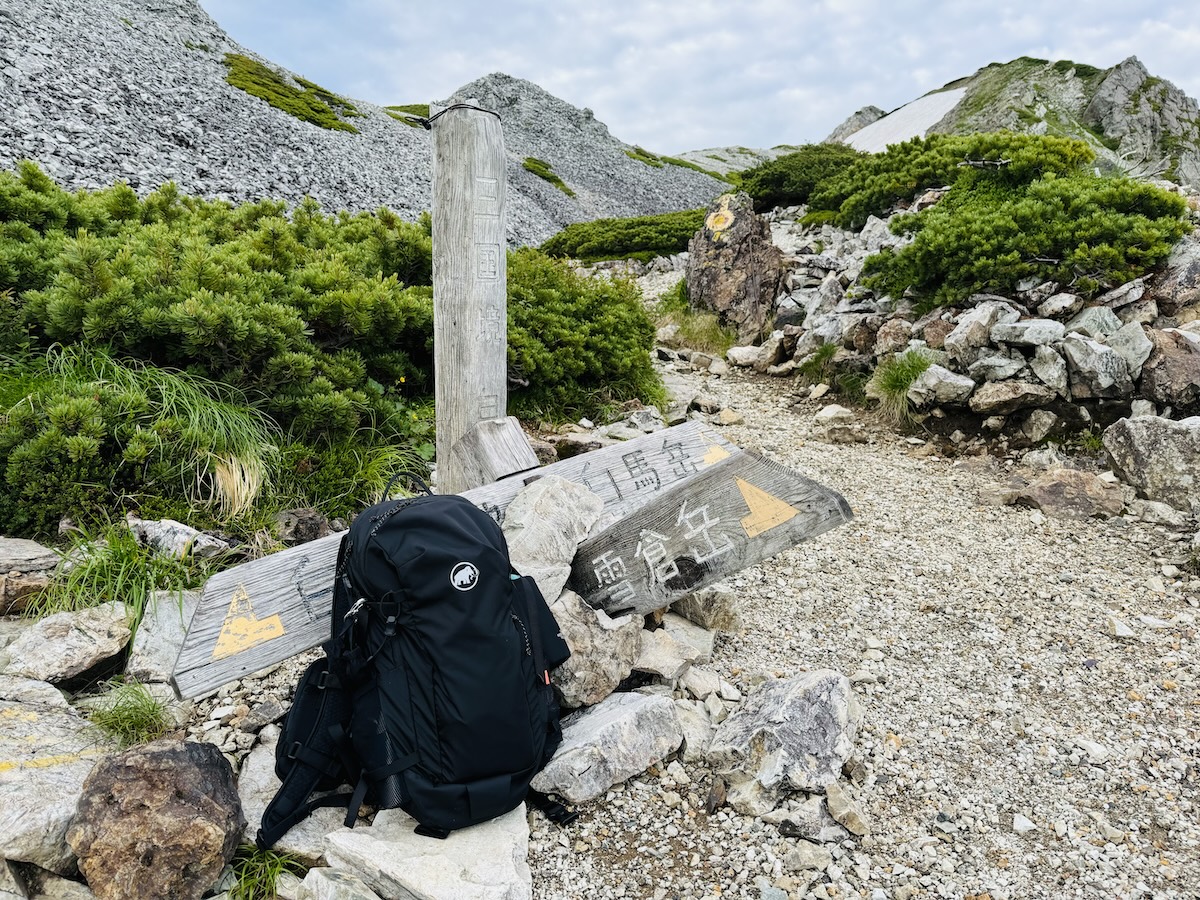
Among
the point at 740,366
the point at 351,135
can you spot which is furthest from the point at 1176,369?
the point at 351,135

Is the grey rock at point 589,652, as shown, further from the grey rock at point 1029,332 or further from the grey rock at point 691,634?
the grey rock at point 1029,332

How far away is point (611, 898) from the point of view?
228 centimetres

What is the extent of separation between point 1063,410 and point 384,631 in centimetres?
617

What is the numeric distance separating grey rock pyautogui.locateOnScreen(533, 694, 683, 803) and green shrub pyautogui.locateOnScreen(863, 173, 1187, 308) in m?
6.25

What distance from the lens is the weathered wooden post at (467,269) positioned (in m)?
3.46

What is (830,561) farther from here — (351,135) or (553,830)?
(351,135)

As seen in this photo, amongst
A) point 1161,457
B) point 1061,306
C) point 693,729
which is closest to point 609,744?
point 693,729

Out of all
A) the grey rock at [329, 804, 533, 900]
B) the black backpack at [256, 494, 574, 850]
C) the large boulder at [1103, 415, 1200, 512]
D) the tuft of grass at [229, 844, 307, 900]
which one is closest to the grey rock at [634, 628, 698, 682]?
the black backpack at [256, 494, 574, 850]

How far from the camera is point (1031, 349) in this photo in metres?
6.45

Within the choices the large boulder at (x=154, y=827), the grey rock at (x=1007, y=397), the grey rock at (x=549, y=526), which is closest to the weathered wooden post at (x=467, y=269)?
the grey rock at (x=549, y=526)

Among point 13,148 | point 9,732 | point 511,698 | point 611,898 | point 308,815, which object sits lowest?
point 611,898

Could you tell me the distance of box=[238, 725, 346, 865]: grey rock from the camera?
229 centimetres

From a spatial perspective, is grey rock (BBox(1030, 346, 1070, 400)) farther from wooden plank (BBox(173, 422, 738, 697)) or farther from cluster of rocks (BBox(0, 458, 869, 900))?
wooden plank (BBox(173, 422, 738, 697))

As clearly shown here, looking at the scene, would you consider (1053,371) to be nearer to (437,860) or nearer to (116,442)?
(437,860)
